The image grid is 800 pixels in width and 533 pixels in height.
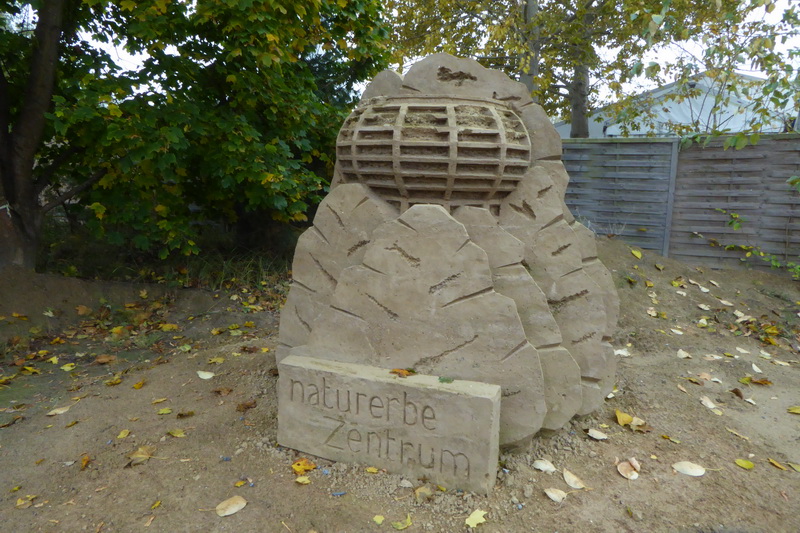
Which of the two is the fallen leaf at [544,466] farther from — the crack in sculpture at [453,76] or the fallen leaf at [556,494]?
the crack in sculpture at [453,76]

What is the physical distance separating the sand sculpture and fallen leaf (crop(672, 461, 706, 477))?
446 millimetres

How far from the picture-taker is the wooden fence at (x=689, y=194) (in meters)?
5.92

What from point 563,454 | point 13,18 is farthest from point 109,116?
point 563,454

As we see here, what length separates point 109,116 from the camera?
3918 mm

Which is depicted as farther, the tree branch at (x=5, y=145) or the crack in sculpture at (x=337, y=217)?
the tree branch at (x=5, y=145)

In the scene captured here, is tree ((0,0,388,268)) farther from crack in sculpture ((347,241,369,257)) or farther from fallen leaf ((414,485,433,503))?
fallen leaf ((414,485,433,503))

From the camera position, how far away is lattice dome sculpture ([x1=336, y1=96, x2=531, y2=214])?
2.39 meters

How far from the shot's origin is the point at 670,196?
6.41 metres

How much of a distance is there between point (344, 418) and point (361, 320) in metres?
0.45

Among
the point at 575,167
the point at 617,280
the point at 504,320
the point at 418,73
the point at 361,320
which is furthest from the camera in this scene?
the point at 575,167

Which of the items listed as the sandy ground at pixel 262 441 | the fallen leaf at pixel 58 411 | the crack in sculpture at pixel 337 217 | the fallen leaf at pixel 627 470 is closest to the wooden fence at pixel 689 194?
the sandy ground at pixel 262 441

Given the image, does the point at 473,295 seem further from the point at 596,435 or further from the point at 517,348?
the point at 596,435

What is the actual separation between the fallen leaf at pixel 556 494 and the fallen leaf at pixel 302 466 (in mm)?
1030

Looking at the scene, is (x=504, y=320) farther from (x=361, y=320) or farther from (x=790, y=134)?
(x=790, y=134)
